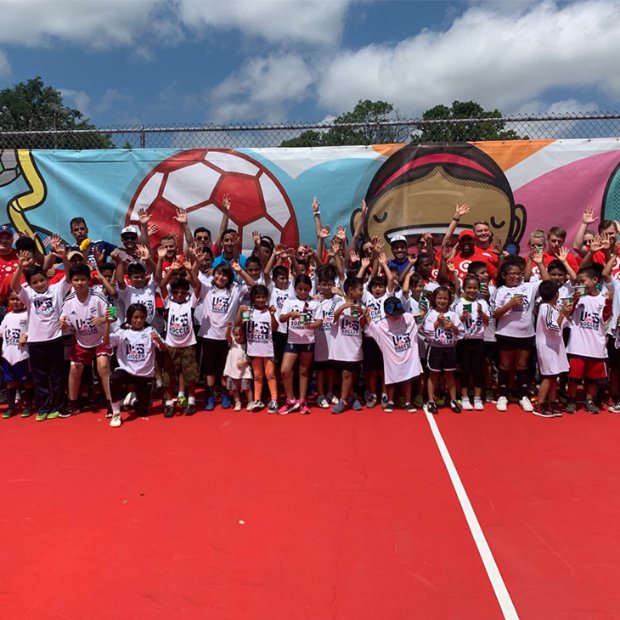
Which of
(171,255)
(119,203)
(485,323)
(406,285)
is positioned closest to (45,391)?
(171,255)

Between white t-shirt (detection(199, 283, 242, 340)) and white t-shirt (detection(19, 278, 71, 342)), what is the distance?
1.53m

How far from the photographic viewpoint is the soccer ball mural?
23.0 ft

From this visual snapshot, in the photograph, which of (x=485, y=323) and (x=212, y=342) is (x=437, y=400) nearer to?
(x=485, y=323)

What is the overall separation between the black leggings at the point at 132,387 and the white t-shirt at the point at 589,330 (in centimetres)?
457

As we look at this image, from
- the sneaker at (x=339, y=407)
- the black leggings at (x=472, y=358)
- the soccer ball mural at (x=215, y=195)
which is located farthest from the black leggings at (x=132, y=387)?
the black leggings at (x=472, y=358)

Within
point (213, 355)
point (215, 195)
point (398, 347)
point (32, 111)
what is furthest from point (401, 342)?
point (32, 111)

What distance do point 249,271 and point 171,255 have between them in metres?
1.08

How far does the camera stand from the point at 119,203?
7.14m

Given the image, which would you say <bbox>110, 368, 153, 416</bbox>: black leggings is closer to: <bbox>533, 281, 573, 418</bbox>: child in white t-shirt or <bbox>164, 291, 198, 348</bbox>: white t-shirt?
<bbox>164, 291, 198, 348</bbox>: white t-shirt

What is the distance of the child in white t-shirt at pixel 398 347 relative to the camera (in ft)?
17.2

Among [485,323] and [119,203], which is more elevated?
[119,203]

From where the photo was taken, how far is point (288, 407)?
5.31m

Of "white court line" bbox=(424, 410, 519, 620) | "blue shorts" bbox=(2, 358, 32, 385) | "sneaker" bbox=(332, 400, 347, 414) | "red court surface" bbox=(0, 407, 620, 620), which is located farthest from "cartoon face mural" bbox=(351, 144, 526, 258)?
"blue shorts" bbox=(2, 358, 32, 385)

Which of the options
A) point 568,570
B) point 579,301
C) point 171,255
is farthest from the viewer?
point 171,255
